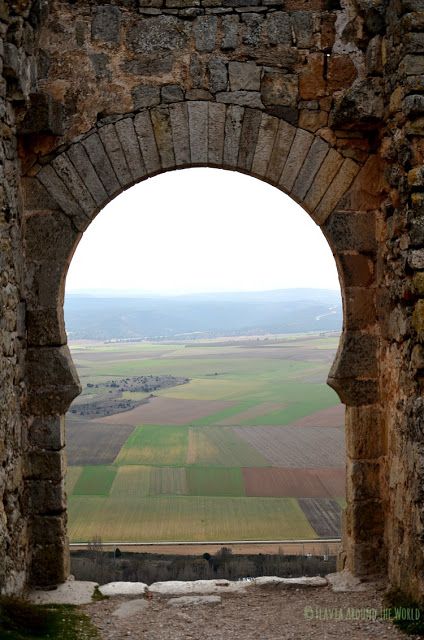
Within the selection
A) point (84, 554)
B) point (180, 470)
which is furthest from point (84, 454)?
point (84, 554)

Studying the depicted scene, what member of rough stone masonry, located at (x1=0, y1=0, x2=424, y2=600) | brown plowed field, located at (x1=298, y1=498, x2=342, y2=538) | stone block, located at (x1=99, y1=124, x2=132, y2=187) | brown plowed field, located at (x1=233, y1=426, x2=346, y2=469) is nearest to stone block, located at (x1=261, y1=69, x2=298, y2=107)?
rough stone masonry, located at (x1=0, y1=0, x2=424, y2=600)

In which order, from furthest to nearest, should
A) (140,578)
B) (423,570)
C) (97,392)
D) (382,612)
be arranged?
(97,392)
(140,578)
(382,612)
(423,570)

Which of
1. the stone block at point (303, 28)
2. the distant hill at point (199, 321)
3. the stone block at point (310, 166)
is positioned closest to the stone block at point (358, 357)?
the stone block at point (310, 166)

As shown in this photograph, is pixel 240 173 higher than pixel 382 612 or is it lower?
higher

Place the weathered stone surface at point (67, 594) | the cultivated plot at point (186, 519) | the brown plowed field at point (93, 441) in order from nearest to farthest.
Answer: the weathered stone surface at point (67, 594) < the cultivated plot at point (186, 519) < the brown plowed field at point (93, 441)

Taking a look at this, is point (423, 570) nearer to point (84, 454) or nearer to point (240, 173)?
point (240, 173)

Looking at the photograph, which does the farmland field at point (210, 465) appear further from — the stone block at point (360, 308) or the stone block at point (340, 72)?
the stone block at point (340, 72)

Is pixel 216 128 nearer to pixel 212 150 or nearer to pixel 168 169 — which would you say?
pixel 212 150
